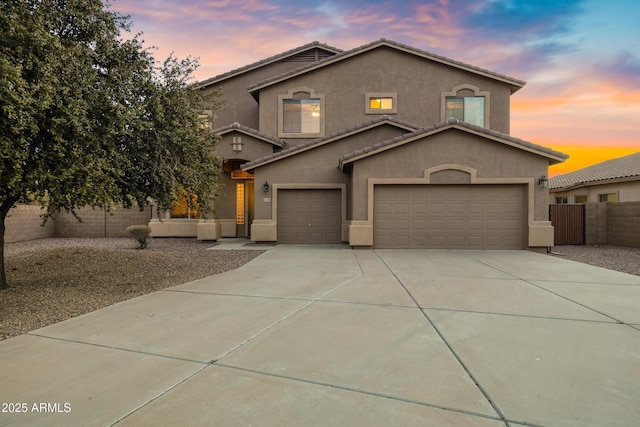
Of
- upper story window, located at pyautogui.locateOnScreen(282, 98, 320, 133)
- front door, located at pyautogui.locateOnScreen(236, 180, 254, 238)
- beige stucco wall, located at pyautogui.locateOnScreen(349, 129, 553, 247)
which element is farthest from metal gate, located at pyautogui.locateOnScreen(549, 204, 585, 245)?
front door, located at pyautogui.locateOnScreen(236, 180, 254, 238)

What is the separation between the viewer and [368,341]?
4062mm

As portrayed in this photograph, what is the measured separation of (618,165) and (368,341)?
2824 centimetres

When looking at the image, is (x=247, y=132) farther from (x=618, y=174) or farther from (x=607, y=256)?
(x=618, y=174)

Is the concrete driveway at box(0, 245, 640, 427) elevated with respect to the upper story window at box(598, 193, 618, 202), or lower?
lower

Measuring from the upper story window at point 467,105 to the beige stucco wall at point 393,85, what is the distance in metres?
0.26

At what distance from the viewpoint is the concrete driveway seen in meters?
2.63

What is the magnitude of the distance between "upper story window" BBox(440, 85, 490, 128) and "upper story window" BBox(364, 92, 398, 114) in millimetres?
2553

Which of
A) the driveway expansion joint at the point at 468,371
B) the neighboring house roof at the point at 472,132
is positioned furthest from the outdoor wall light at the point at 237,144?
the driveway expansion joint at the point at 468,371

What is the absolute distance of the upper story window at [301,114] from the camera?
1736 centimetres

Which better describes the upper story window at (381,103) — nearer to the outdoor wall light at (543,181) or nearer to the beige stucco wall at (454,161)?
the beige stucco wall at (454,161)

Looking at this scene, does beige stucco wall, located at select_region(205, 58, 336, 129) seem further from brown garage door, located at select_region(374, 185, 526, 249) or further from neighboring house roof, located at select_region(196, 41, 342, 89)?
brown garage door, located at select_region(374, 185, 526, 249)

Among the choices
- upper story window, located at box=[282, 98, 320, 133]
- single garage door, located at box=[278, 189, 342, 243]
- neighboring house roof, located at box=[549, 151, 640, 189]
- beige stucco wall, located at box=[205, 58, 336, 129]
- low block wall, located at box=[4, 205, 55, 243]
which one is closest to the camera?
single garage door, located at box=[278, 189, 342, 243]

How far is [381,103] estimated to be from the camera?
1725 cm

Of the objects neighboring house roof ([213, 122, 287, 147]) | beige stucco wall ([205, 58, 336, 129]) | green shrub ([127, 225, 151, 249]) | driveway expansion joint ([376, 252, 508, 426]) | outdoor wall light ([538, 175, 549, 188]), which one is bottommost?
driveway expansion joint ([376, 252, 508, 426])
